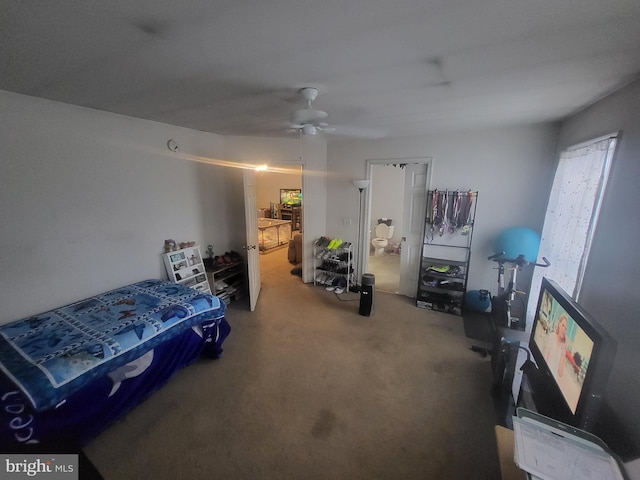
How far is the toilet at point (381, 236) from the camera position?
604cm

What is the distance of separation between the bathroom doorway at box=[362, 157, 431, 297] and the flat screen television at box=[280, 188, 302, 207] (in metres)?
3.12

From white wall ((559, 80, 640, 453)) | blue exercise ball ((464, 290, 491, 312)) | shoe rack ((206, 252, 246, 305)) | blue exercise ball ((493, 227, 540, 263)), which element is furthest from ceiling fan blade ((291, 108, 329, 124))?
blue exercise ball ((464, 290, 491, 312))

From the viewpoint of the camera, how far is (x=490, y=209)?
3.32 metres

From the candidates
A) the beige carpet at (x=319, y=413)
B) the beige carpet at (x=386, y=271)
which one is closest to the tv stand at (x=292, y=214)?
the beige carpet at (x=386, y=271)

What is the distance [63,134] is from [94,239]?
971 mm

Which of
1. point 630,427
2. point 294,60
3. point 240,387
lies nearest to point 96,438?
point 240,387

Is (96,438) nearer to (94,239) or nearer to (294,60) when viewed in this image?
(94,239)

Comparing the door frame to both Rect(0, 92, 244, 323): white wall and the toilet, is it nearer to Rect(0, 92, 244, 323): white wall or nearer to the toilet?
the toilet

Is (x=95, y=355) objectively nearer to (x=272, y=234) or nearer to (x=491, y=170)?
(x=491, y=170)

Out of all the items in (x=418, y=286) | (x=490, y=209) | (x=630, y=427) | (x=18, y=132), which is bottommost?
(x=418, y=286)

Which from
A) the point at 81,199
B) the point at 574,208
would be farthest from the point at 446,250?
the point at 81,199

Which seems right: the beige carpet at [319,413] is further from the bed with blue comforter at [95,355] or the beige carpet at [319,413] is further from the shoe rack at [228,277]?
the shoe rack at [228,277]

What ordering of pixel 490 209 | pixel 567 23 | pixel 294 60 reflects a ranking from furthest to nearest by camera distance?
pixel 490 209 < pixel 294 60 < pixel 567 23

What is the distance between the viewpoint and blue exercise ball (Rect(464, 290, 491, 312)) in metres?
3.45
